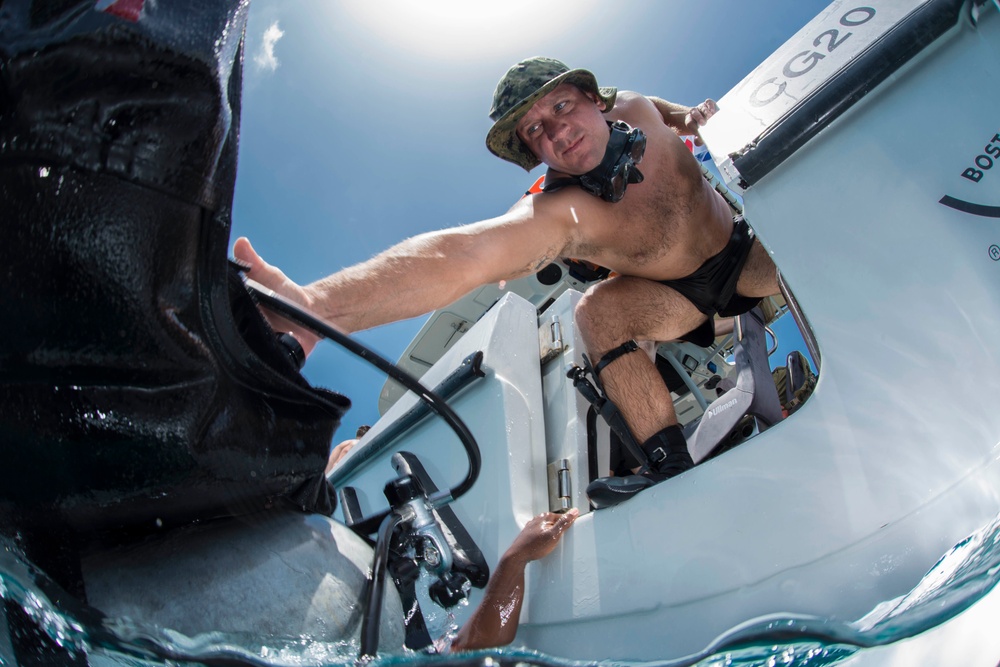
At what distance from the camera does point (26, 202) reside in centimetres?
49

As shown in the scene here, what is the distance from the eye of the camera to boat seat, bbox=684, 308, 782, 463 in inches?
65.6

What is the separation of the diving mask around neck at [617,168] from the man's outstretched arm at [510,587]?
1.03 m

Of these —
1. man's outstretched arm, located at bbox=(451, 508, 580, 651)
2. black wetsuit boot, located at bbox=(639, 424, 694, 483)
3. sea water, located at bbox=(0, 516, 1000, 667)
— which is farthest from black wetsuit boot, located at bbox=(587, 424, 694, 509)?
sea water, located at bbox=(0, 516, 1000, 667)

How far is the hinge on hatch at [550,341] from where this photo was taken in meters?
2.20

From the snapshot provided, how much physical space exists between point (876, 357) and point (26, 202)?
1.24 m

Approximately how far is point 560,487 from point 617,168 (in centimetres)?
104

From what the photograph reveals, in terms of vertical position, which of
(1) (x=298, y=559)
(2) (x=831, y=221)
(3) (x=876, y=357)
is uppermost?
(2) (x=831, y=221)

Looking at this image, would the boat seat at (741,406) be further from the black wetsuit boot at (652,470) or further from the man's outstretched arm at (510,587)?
the man's outstretched arm at (510,587)

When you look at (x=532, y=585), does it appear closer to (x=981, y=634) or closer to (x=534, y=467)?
(x=534, y=467)

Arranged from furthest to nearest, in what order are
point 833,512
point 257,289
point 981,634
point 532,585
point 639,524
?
point 532,585, point 639,524, point 833,512, point 257,289, point 981,634

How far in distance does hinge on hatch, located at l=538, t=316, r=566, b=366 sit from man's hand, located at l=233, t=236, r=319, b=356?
4.09 feet

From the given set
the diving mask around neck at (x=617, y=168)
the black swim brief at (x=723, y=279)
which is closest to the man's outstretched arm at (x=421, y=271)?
the diving mask around neck at (x=617, y=168)

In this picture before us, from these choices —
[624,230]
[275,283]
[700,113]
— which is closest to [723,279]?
[624,230]

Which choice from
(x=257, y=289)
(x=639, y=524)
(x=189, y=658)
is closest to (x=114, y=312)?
(x=257, y=289)
